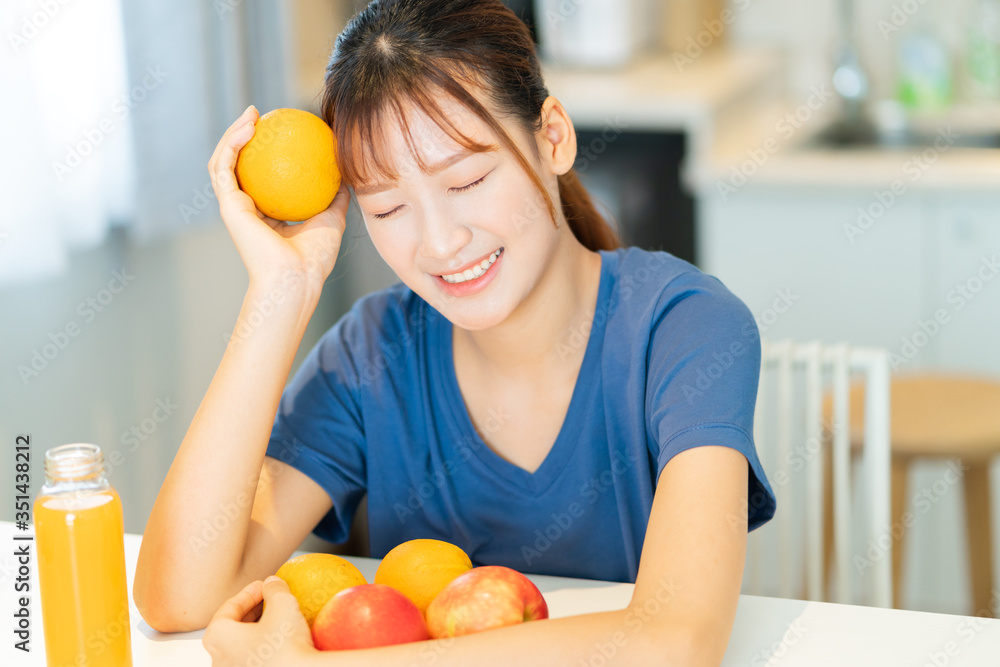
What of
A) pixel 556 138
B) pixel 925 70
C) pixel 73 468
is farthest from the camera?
pixel 925 70

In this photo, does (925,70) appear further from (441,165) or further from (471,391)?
(441,165)

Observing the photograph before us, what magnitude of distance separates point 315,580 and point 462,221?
363 millimetres

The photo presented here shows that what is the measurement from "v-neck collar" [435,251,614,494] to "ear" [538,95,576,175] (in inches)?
5.2

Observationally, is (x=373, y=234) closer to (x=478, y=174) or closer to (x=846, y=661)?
(x=478, y=174)

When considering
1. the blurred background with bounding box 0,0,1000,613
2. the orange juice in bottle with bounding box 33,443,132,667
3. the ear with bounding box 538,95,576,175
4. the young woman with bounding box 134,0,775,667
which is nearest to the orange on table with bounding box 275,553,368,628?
the young woman with bounding box 134,0,775,667

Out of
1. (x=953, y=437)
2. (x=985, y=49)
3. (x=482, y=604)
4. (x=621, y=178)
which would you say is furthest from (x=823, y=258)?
(x=482, y=604)

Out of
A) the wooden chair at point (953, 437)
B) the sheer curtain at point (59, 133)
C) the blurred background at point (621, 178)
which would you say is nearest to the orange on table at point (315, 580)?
the blurred background at point (621, 178)

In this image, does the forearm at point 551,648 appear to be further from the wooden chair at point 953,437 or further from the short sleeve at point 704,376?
the wooden chair at point 953,437

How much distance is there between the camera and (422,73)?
0.99m

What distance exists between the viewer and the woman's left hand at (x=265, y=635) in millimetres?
Answer: 788

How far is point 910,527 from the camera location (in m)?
2.19

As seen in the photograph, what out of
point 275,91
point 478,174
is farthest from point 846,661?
point 275,91

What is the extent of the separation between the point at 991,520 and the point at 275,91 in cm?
170

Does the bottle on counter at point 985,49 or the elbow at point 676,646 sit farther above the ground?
the bottle on counter at point 985,49
